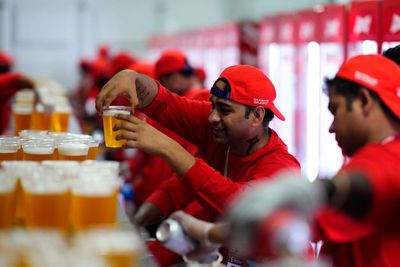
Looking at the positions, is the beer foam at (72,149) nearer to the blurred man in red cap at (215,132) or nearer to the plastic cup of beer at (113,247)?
the blurred man in red cap at (215,132)

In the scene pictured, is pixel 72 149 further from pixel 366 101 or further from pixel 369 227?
pixel 369 227

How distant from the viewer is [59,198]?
2.30 meters

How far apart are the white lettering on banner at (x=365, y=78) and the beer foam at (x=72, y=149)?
1147 millimetres

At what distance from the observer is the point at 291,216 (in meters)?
1.65

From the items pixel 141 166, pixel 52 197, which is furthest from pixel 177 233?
pixel 141 166

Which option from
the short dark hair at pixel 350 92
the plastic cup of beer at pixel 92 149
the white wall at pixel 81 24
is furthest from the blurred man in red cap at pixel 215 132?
the white wall at pixel 81 24

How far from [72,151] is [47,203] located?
684mm

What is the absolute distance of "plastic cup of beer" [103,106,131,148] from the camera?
3020 millimetres

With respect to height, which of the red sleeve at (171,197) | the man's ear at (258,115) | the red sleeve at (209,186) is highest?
the man's ear at (258,115)

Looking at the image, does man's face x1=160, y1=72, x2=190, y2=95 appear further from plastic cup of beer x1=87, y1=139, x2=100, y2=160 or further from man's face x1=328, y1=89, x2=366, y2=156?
man's face x1=328, y1=89, x2=366, y2=156

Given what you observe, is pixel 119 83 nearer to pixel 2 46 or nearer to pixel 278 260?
pixel 278 260

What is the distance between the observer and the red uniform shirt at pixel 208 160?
2.93 m

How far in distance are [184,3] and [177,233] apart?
1564 centimetres

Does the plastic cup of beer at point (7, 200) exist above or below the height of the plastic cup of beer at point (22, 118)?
above
